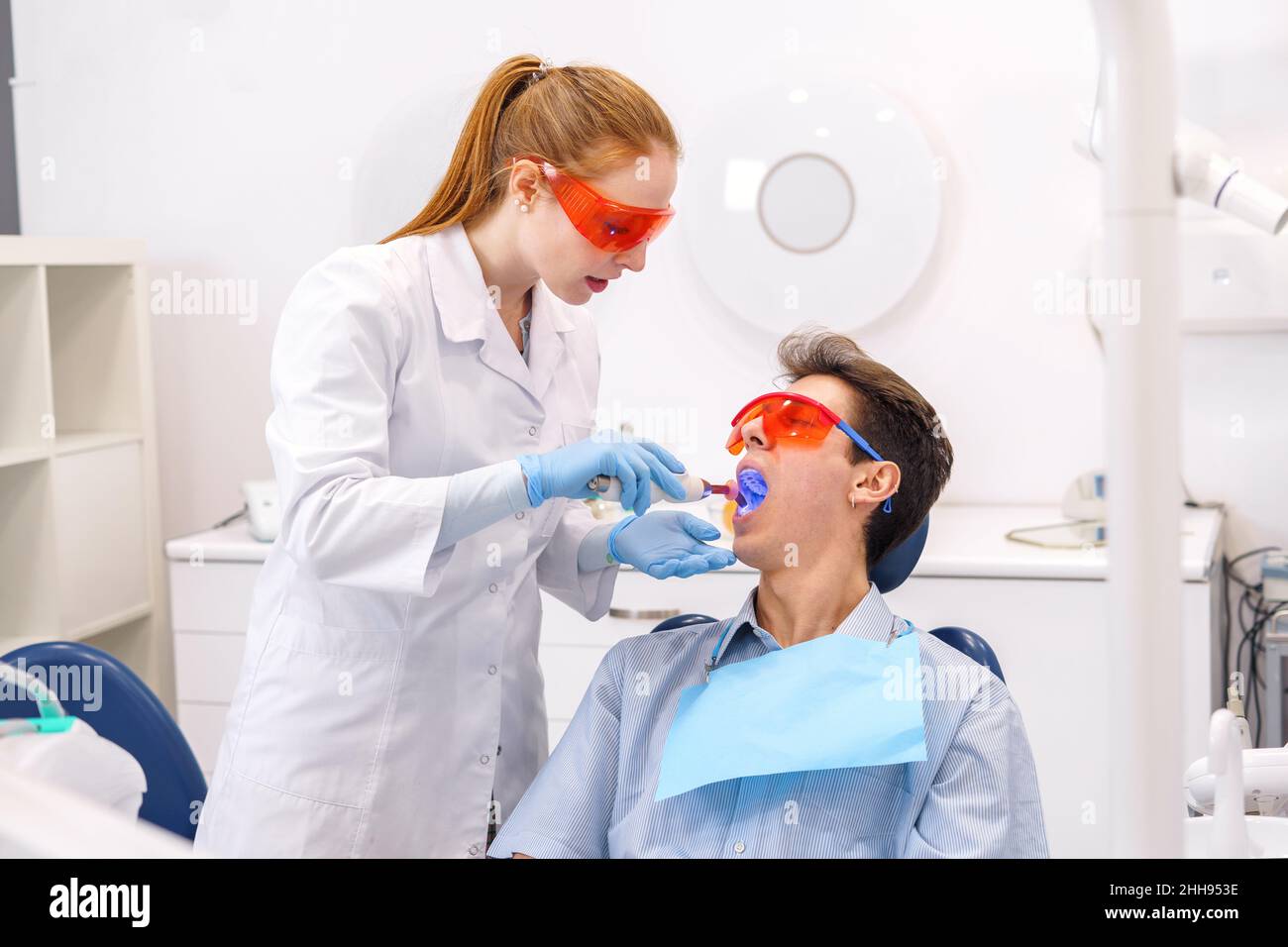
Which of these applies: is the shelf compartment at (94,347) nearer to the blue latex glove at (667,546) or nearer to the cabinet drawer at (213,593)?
the cabinet drawer at (213,593)

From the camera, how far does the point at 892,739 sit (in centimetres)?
131

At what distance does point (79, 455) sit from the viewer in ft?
9.13

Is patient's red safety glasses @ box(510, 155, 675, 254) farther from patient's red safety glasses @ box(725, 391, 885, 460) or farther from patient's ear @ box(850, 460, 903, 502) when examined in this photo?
patient's ear @ box(850, 460, 903, 502)

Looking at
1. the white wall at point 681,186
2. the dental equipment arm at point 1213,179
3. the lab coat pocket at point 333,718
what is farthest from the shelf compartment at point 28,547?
the dental equipment arm at point 1213,179

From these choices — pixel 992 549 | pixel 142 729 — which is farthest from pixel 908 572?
pixel 142 729

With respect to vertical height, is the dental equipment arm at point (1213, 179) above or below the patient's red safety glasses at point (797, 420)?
above

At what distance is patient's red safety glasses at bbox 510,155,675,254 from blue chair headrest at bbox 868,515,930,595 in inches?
20.9

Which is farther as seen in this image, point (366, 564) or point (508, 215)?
point (508, 215)

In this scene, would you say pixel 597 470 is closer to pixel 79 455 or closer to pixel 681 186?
pixel 681 186

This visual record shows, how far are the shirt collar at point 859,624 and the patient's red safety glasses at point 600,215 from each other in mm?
464

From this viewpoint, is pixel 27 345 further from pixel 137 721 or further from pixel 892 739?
pixel 892 739

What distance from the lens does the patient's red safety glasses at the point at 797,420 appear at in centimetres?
154
